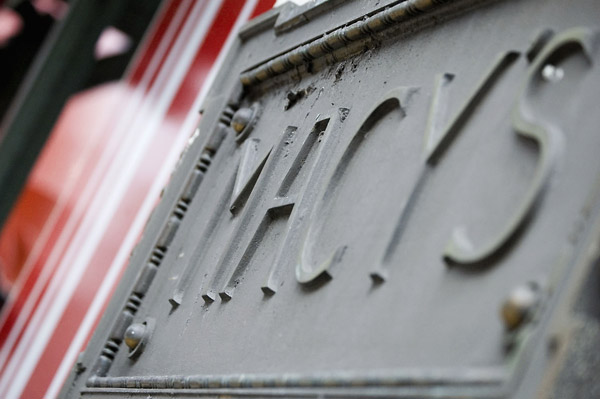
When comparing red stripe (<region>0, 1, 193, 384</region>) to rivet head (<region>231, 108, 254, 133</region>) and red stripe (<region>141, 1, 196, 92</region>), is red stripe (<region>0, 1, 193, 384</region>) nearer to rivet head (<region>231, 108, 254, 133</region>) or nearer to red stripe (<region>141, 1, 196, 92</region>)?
red stripe (<region>141, 1, 196, 92</region>)

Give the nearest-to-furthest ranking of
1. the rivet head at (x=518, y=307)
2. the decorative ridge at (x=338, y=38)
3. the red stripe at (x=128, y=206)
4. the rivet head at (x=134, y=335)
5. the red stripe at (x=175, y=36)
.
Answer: the rivet head at (x=518, y=307) < the decorative ridge at (x=338, y=38) < the rivet head at (x=134, y=335) < the red stripe at (x=128, y=206) < the red stripe at (x=175, y=36)

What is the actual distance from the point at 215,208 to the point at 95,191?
1.02m

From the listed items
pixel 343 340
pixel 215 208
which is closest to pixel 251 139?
pixel 215 208

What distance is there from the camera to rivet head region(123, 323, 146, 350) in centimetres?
99

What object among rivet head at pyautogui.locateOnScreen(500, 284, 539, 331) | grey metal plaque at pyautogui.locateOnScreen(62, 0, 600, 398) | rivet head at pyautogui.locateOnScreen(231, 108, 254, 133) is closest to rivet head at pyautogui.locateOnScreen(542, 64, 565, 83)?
grey metal plaque at pyautogui.locateOnScreen(62, 0, 600, 398)

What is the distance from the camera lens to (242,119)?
1078mm

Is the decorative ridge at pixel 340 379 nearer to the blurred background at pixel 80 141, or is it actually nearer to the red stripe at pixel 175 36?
the blurred background at pixel 80 141

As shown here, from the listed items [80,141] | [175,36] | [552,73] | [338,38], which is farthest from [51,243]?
[552,73]

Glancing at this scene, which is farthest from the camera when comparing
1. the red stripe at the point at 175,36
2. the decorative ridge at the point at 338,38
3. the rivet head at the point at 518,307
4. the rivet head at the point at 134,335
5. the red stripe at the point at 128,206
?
the red stripe at the point at 175,36

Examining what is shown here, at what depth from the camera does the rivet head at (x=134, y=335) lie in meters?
0.99

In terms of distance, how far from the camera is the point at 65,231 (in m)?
2.03

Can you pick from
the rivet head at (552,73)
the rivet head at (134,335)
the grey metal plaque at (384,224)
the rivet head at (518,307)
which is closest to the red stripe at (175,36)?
the grey metal plaque at (384,224)

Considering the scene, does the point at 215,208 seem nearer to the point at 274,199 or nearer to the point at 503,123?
the point at 274,199

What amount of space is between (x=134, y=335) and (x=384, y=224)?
415 mm
